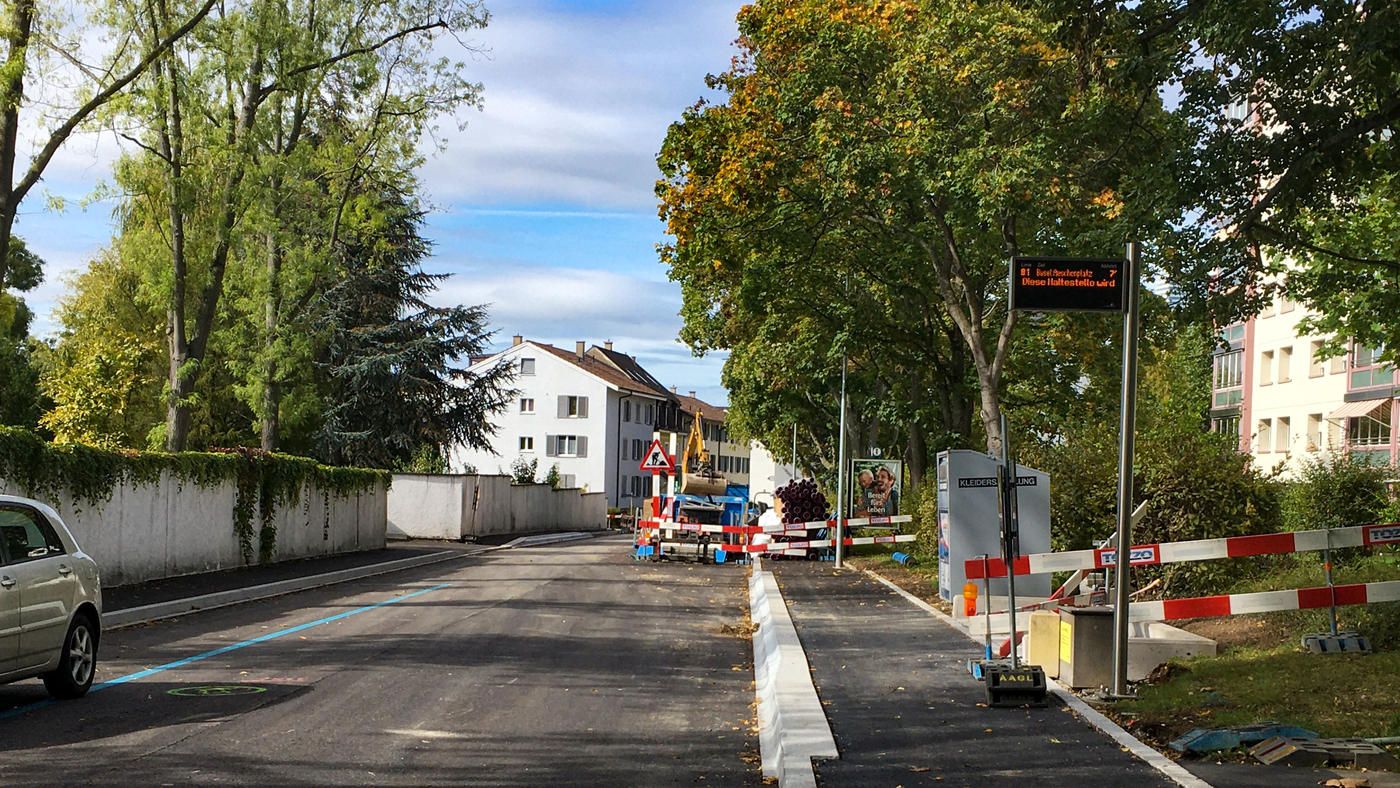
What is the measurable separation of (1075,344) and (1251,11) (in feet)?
72.3

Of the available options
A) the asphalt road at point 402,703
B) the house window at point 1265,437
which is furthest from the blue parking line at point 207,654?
the house window at point 1265,437

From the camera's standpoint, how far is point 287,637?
15102 mm

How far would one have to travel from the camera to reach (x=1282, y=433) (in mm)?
63562

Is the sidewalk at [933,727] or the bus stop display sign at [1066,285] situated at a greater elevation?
the bus stop display sign at [1066,285]

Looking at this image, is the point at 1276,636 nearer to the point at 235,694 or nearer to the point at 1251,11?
the point at 1251,11

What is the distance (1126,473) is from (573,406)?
3479 inches

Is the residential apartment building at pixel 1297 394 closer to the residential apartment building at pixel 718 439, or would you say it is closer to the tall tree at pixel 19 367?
the tall tree at pixel 19 367

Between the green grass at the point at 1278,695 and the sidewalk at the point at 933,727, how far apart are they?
69 cm

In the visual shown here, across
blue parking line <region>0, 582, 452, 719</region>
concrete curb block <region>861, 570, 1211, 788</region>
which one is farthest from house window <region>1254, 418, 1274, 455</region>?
concrete curb block <region>861, 570, 1211, 788</region>

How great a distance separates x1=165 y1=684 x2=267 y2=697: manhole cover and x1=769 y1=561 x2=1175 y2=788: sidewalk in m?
4.38

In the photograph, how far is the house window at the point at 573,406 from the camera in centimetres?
9800

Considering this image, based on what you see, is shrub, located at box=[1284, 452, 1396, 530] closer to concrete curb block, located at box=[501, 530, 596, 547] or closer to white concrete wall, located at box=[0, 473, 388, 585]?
white concrete wall, located at box=[0, 473, 388, 585]

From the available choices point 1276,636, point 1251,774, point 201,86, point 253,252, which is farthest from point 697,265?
point 1251,774

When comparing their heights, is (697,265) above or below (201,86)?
below
